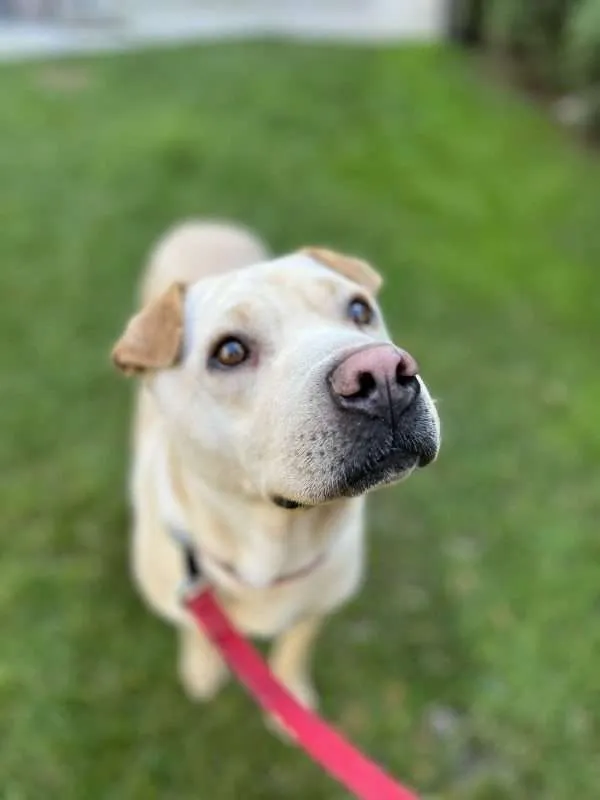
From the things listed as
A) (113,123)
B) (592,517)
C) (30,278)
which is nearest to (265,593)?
(592,517)

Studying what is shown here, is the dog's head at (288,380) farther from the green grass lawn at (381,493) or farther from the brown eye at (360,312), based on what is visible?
the green grass lawn at (381,493)

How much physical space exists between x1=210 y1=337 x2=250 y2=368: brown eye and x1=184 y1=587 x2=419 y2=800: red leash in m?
0.57

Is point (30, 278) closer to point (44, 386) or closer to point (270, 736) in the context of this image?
point (44, 386)

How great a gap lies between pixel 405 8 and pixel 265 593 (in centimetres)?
623

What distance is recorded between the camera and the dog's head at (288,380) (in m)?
1.33

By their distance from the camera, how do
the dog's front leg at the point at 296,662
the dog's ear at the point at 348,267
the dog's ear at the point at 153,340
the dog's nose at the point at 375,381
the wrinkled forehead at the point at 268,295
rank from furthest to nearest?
the dog's front leg at the point at 296,662, the dog's ear at the point at 348,267, the dog's ear at the point at 153,340, the wrinkled forehead at the point at 268,295, the dog's nose at the point at 375,381

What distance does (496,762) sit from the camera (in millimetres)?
2199

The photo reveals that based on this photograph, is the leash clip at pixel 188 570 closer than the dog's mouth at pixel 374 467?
No

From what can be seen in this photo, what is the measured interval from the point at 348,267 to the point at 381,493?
45.9 inches

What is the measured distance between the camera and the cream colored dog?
1.35 meters

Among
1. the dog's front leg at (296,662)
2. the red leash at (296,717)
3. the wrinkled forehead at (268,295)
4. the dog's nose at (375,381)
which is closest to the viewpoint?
the dog's nose at (375,381)

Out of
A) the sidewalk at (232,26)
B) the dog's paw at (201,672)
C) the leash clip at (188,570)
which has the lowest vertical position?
the dog's paw at (201,672)

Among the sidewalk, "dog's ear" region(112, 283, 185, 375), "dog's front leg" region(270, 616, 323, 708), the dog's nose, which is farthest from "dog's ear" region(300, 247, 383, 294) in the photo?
the sidewalk

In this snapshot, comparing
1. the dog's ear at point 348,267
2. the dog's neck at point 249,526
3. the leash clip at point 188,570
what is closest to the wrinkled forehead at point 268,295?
the dog's ear at point 348,267
